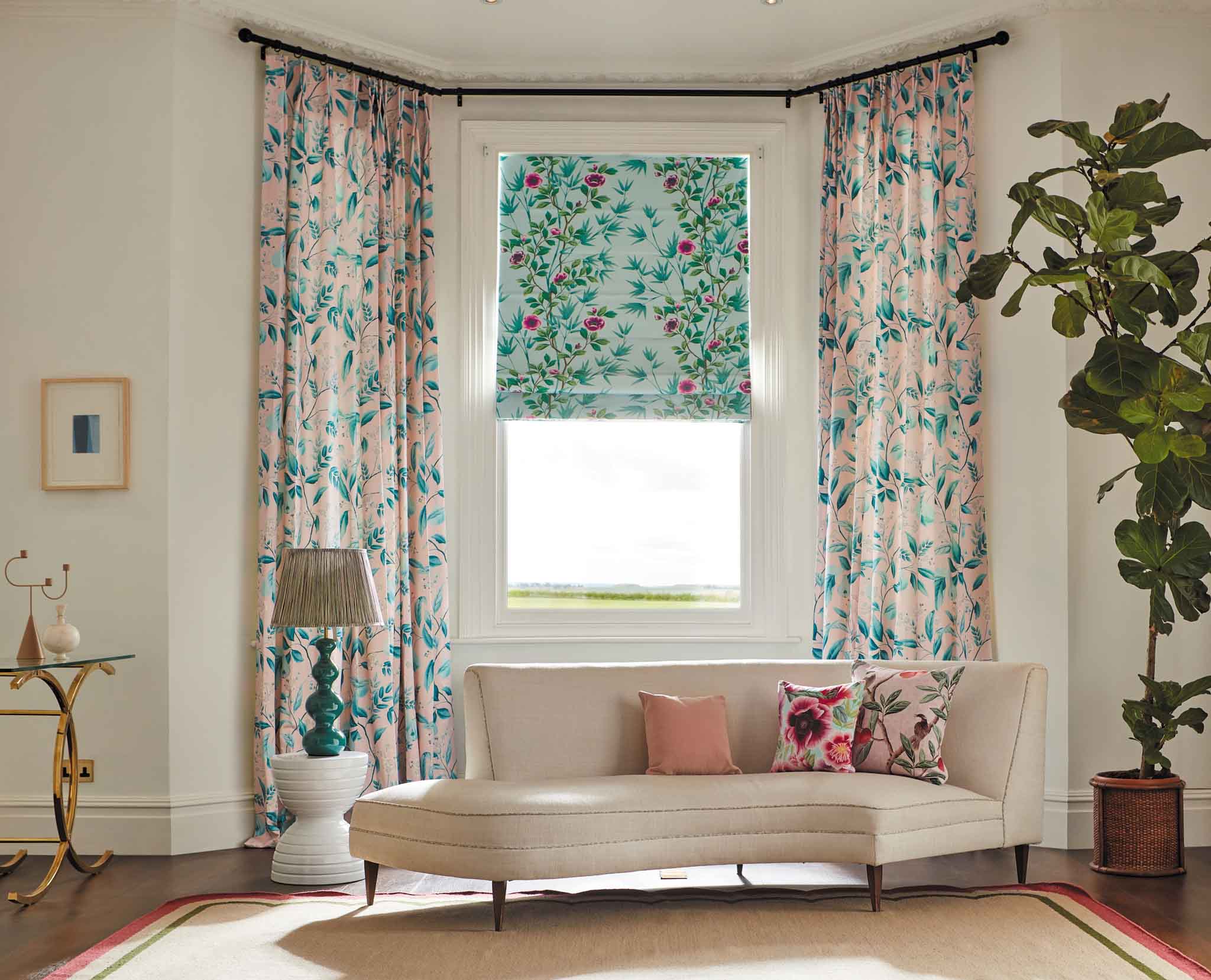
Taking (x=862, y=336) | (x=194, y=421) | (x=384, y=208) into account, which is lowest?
(x=194, y=421)

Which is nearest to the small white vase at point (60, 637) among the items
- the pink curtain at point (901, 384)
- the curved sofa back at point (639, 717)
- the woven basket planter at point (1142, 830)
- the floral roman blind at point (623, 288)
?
the curved sofa back at point (639, 717)

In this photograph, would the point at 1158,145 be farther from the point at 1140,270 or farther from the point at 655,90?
the point at 655,90

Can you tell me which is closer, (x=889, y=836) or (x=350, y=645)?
(x=889, y=836)

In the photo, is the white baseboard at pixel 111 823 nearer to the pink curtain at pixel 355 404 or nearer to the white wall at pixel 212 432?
the white wall at pixel 212 432

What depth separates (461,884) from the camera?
4.13m

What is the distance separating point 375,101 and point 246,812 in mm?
3230

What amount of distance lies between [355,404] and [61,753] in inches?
73.9

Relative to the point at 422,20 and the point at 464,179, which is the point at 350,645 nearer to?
the point at 464,179

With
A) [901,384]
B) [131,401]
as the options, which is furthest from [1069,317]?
[131,401]

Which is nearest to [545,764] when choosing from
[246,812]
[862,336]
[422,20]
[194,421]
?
[246,812]

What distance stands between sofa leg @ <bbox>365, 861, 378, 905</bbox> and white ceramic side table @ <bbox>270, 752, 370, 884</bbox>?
38 centimetres

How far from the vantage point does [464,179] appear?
5.42 meters

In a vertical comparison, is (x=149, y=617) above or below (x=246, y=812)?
above

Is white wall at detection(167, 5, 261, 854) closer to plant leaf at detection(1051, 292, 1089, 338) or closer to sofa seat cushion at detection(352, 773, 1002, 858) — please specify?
sofa seat cushion at detection(352, 773, 1002, 858)
